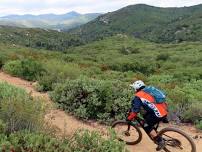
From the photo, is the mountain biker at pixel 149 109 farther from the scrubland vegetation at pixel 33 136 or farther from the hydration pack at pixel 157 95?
the scrubland vegetation at pixel 33 136

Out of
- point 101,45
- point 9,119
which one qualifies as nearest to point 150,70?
point 9,119

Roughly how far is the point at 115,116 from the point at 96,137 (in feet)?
13.6

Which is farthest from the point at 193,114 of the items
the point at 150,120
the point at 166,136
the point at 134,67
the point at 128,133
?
the point at 134,67

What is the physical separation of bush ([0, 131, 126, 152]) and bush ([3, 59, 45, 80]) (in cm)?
1007

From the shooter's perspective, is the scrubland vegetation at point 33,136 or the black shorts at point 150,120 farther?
the black shorts at point 150,120

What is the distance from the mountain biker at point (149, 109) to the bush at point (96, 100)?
2.20 m

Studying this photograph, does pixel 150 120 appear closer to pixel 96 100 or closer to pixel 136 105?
pixel 136 105

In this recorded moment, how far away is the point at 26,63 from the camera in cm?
1698

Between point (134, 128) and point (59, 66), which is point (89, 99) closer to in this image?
point (134, 128)

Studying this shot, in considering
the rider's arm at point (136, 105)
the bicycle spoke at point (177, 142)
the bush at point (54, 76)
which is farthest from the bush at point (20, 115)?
the bush at point (54, 76)

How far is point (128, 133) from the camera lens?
8.66 metres

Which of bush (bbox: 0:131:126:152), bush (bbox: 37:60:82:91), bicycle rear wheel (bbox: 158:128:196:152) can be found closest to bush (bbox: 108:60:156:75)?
bush (bbox: 37:60:82:91)

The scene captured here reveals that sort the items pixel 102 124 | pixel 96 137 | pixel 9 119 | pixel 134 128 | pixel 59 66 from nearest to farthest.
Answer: pixel 96 137
pixel 9 119
pixel 134 128
pixel 102 124
pixel 59 66

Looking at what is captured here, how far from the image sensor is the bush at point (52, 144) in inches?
218
